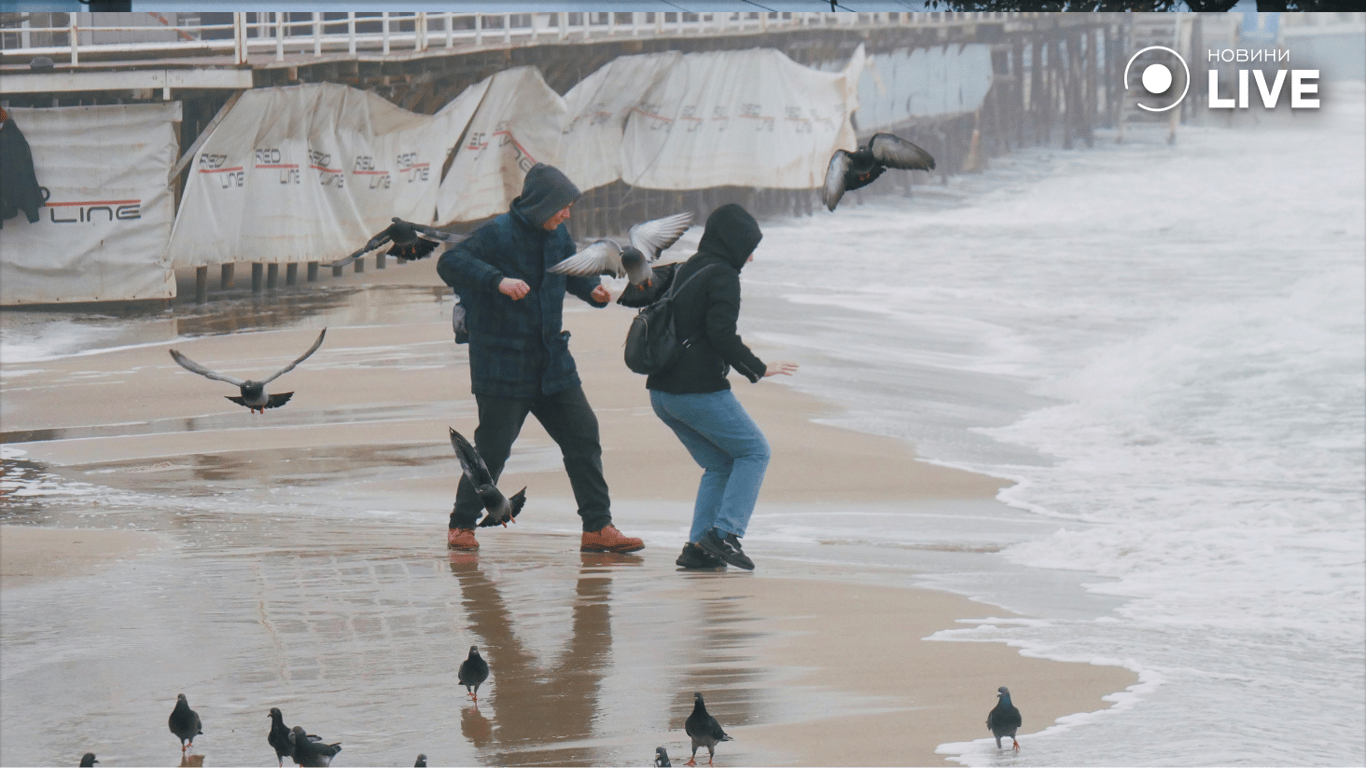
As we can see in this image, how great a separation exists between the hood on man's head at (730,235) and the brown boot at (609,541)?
1020 millimetres

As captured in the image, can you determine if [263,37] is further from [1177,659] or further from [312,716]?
[1177,659]

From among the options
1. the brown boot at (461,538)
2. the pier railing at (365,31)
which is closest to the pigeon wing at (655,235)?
the brown boot at (461,538)

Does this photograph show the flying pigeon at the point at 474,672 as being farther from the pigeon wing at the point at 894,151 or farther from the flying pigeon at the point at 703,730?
the pigeon wing at the point at 894,151

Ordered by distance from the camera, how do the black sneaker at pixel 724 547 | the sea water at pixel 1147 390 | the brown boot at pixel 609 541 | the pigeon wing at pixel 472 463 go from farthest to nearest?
1. the brown boot at pixel 609 541
2. the black sneaker at pixel 724 547
3. the sea water at pixel 1147 390
4. the pigeon wing at pixel 472 463

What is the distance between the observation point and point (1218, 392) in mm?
10641

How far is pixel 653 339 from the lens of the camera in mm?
3977

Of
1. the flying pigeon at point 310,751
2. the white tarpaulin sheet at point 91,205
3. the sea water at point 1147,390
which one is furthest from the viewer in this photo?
the white tarpaulin sheet at point 91,205

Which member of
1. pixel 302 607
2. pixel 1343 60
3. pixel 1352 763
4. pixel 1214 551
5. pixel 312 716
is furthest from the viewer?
pixel 1214 551

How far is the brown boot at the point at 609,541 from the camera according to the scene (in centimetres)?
458

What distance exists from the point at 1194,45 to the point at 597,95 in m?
2.84

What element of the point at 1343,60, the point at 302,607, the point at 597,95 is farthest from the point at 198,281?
the point at 1343,60

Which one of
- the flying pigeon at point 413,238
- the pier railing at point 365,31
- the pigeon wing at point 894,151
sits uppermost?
the pier railing at point 365,31

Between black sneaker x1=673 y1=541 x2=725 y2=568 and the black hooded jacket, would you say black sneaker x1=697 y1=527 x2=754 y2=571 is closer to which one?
black sneaker x1=673 y1=541 x2=725 y2=568

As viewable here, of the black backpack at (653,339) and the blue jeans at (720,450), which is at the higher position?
the black backpack at (653,339)
